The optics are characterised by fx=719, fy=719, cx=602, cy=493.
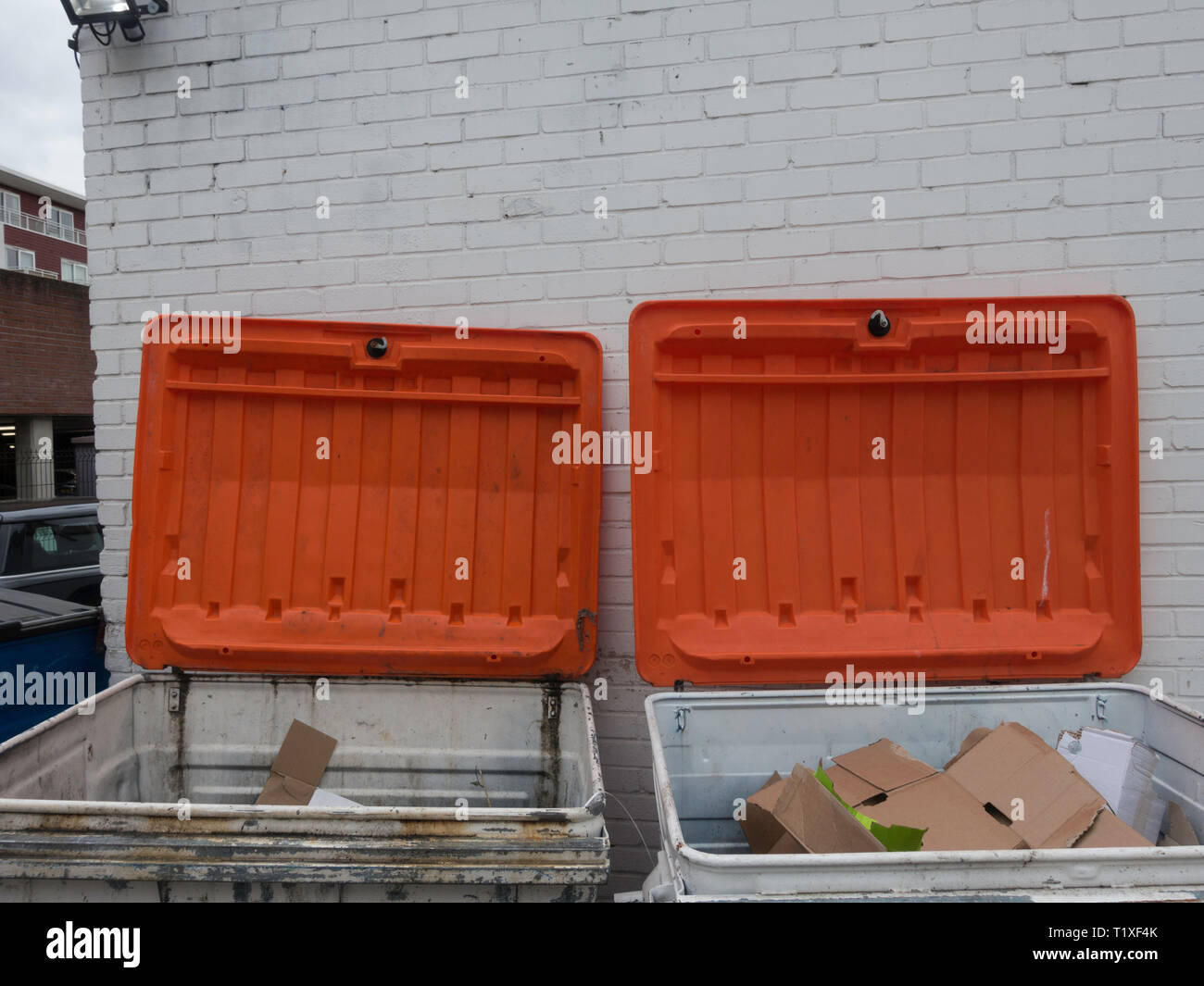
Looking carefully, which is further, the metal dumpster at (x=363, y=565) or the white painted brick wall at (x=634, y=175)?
the white painted brick wall at (x=634, y=175)

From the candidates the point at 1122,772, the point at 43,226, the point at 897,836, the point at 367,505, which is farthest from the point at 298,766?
the point at 43,226

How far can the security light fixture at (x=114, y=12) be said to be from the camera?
2664 mm

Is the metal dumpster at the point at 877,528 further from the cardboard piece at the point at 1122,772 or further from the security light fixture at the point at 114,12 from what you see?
the security light fixture at the point at 114,12

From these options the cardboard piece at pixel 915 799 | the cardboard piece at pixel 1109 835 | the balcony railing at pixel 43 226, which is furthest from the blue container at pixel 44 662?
the balcony railing at pixel 43 226

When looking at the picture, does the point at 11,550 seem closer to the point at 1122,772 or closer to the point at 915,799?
the point at 915,799

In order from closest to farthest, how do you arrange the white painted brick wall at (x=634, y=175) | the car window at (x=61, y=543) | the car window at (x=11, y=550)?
the white painted brick wall at (x=634, y=175) → the car window at (x=11, y=550) → the car window at (x=61, y=543)

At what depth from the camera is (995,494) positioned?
7.53 ft

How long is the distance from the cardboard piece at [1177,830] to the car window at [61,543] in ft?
19.5

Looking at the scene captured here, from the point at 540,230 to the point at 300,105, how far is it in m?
1.03

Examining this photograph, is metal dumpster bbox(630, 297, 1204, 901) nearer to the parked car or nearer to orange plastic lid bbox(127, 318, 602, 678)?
orange plastic lid bbox(127, 318, 602, 678)

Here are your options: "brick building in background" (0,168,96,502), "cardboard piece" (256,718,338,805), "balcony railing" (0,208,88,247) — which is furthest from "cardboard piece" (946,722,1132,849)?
"balcony railing" (0,208,88,247)

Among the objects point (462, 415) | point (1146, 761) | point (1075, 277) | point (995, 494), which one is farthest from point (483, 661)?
point (1075, 277)

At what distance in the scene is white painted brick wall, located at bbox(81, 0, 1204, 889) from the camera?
8.00 feet

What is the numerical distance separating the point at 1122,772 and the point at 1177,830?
0.58 feet
